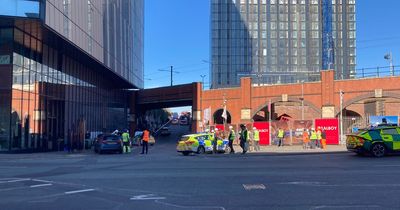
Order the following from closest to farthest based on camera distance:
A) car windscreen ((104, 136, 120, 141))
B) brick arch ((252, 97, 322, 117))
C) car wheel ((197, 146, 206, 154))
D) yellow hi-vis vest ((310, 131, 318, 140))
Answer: car wheel ((197, 146, 206, 154)) < car windscreen ((104, 136, 120, 141)) < yellow hi-vis vest ((310, 131, 318, 140)) < brick arch ((252, 97, 322, 117))

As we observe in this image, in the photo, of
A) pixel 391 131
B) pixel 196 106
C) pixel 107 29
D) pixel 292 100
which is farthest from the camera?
pixel 196 106

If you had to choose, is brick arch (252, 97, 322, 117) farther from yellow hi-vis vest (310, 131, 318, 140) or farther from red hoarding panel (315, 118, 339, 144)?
yellow hi-vis vest (310, 131, 318, 140)

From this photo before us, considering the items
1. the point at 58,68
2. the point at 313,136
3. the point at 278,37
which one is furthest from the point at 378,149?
the point at 278,37

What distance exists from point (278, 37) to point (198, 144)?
104 m

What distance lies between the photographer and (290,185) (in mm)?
12102

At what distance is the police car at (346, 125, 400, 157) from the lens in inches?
912

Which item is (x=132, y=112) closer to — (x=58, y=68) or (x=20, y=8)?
(x=58, y=68)

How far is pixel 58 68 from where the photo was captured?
137ft

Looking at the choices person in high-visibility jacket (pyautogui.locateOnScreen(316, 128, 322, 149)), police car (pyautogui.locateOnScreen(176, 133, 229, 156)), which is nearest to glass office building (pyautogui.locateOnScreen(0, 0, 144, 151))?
police car (pyautogui.locateOnScreen(176, 133, 229, 156))

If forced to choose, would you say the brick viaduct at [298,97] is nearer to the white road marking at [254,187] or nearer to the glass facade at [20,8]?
the glass facade at [20,8]

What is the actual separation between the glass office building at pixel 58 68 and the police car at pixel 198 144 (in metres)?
11.7

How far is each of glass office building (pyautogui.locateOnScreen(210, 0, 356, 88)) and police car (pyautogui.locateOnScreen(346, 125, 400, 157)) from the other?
335 ft

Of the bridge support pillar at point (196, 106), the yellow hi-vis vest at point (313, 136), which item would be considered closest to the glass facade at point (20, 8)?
the yellow hi-vis vest at point (313, 136)

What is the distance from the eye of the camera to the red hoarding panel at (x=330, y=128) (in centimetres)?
3925
